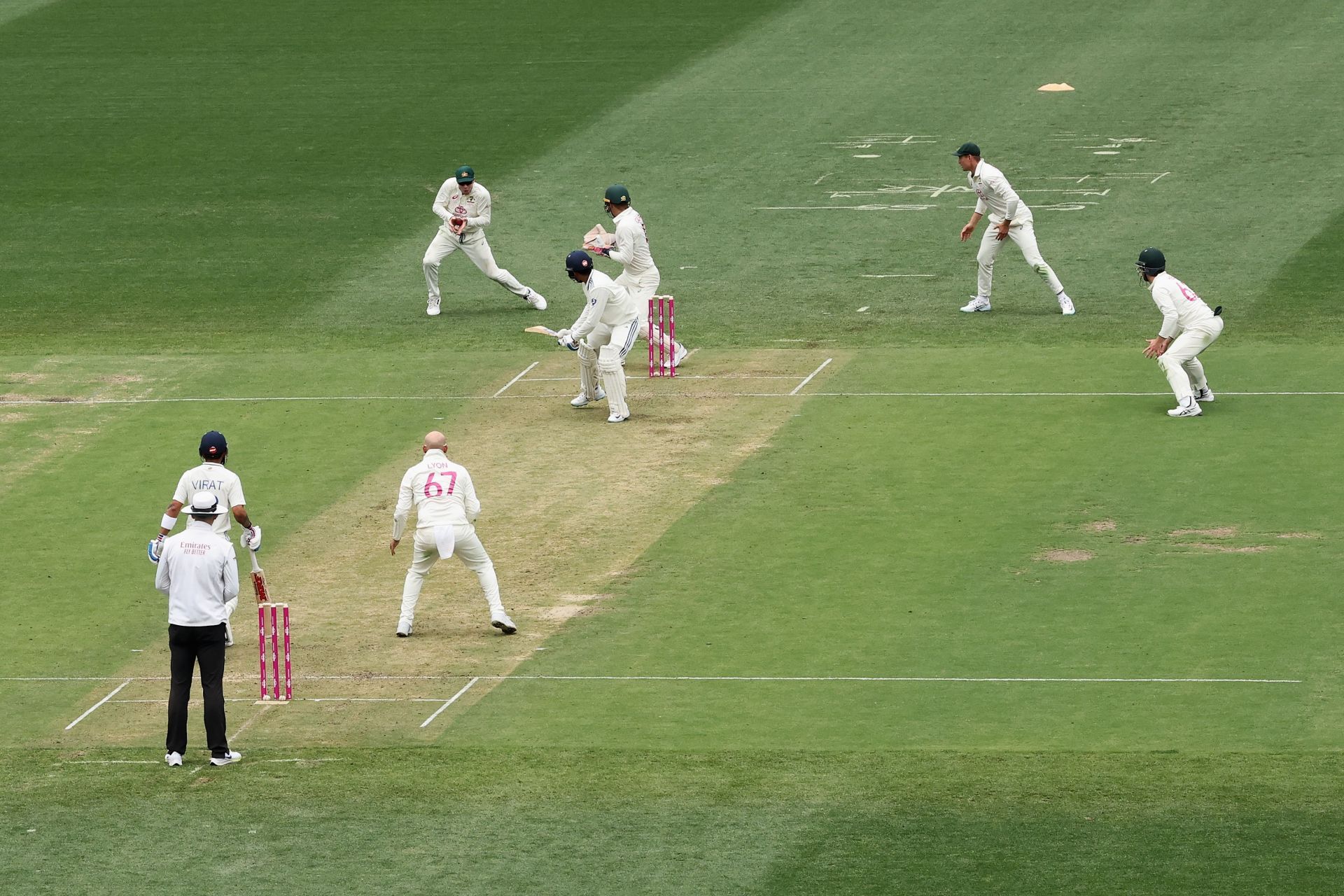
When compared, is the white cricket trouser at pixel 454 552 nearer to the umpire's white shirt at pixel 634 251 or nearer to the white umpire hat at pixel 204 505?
the white umpire hat at pixel 204 505

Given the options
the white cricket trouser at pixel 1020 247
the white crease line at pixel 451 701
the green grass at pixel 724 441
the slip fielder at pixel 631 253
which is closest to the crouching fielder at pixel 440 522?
the green grass at pixel 724 441

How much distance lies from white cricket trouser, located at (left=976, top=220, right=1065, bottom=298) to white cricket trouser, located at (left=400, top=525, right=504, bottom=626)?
531 inches

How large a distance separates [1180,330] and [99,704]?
13382 millimetres

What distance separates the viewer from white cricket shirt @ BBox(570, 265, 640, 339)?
2670 centimetres

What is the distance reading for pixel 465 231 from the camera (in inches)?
1291

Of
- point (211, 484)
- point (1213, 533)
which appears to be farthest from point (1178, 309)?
point (211, 484)

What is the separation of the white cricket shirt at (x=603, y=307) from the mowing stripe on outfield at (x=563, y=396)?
1816 millimetres

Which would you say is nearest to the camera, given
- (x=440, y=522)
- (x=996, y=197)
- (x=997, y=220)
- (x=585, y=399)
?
(x=440, y=522)

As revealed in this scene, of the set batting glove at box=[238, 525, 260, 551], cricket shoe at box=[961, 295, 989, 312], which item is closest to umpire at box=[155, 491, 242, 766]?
batting glove at box=[238, 525, 260, 551]

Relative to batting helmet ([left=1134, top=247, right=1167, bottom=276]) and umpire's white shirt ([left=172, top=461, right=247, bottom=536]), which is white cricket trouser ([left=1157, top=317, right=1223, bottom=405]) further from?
umpire's white shirt ([left=172, top=461, right=247, bottom=536])

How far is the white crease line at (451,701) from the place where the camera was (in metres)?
18.2

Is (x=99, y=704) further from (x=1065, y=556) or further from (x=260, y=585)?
(x=1065, y=556)

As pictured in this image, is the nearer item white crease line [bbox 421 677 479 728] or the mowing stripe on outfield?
white crease line [bbox 421 677 479 728]

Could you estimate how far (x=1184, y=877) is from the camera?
14680 mm
